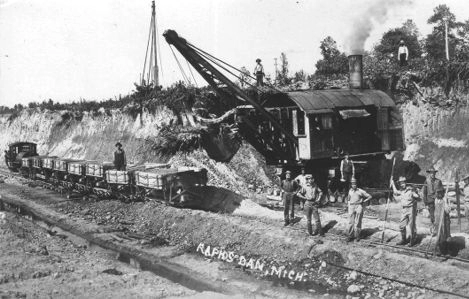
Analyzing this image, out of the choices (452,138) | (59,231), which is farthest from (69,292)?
(452,138)

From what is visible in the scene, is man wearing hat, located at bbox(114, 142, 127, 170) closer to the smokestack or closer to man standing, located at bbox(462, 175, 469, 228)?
the smokestack

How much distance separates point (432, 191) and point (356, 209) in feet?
5.81

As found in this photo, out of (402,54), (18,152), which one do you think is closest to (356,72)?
(402,54)

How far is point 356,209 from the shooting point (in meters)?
11.4

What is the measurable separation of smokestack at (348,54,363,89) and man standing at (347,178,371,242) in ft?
32.0

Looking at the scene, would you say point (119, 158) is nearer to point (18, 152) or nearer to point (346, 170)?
point (346, 170)

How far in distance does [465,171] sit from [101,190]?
14.6m

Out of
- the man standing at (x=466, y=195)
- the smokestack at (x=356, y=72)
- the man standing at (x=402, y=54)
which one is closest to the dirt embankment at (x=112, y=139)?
the smokestack at (x=356, y=72)

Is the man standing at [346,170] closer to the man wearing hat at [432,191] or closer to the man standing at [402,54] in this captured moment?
the man wearing hat at [432,191]

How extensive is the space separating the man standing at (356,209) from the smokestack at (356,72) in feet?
32.0

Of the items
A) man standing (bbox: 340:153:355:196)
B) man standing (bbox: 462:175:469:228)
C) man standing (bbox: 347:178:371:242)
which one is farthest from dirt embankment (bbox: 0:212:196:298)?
man standing (bbox: 340:153:355:196)

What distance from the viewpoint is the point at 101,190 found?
19953 mm

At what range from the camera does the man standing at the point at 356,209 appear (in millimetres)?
11266

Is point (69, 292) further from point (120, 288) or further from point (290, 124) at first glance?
point (290, 124)
